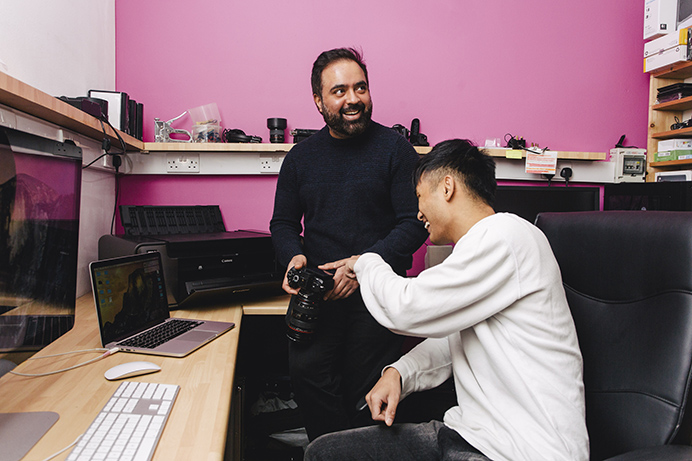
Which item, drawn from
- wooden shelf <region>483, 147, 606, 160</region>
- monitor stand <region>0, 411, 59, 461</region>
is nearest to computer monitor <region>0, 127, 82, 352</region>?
monitor stand <region>0, 411, 59, 461</region>

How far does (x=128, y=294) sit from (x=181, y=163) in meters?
1.07

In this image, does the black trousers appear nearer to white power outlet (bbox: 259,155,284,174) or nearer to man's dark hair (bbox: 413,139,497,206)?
man's dark hair (bbox: 413,139,497,206)

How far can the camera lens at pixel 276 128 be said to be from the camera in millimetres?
2100

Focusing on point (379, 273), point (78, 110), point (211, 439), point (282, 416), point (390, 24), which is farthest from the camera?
point (390, 24)

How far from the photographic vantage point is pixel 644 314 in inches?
34.0

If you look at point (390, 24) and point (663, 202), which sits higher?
point (390, 24)

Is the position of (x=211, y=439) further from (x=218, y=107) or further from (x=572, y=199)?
(x=572, y=199)

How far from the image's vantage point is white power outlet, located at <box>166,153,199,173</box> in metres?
2.12

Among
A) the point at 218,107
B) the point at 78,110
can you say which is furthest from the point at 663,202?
the point at 78,110

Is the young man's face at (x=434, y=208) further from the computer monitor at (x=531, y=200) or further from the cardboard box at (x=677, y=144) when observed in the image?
the cardboard box at (x=677, y=144)

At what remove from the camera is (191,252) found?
1519mm

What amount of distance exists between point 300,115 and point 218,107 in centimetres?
42

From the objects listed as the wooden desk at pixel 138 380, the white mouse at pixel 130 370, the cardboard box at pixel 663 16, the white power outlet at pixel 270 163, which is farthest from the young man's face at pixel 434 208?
the cardboard box at pixel 663 16

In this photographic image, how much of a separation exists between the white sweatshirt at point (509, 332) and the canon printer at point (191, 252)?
806 millimetres
